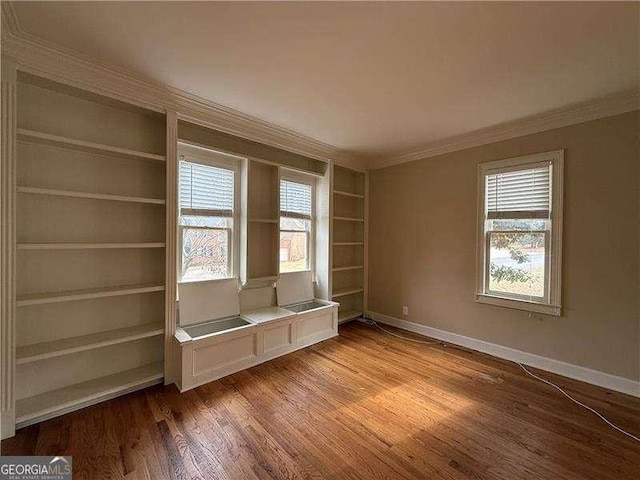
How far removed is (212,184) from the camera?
10.3ft

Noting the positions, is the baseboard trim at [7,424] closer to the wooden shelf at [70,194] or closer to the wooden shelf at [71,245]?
the wooden shelf at [71,245]

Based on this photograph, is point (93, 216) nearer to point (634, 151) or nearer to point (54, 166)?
point (54, 166)

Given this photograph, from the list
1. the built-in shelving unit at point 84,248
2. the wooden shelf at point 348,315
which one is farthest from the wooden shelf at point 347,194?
the built-in shelving unit at point 84,248

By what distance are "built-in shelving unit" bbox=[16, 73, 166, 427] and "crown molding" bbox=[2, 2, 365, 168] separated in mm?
111

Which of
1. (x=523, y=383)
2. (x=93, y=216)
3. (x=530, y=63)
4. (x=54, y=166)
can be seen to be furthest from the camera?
(x=523, y=383)

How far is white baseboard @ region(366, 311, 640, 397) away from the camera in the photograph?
256cm

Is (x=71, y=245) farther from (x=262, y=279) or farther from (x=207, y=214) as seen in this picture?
(x=262, y=279)

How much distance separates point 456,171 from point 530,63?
167cm

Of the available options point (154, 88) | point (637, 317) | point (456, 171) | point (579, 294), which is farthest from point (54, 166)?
point (637, 317)

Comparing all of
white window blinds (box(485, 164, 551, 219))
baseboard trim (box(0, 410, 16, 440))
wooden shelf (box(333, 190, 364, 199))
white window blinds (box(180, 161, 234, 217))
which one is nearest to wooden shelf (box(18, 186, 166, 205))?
white window blinds (box(180, 161, 234, 217))

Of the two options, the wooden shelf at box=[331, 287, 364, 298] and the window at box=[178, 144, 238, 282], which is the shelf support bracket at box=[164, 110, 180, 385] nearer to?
the window at box=[178, 144, 238, 282]

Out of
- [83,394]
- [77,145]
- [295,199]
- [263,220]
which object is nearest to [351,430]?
[83,394]

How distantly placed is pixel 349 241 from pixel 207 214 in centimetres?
244

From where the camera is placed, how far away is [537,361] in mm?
3014
